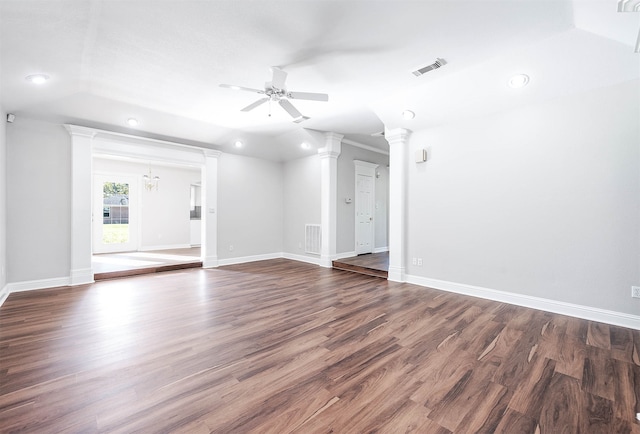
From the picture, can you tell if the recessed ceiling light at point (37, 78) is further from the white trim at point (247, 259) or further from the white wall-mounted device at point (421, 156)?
the white wall-mounted device at point (421, 156)

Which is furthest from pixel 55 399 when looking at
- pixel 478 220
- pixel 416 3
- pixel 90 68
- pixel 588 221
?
pixel 588 221

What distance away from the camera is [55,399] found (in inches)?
70.1

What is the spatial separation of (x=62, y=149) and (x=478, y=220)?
649 centimetres

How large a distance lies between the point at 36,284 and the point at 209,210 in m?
2.90

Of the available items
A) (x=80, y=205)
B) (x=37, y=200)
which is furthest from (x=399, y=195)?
(x=37, y=200)

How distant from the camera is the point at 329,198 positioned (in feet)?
20.6

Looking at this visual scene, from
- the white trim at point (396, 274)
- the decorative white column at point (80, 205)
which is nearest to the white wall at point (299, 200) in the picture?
the white trim at point (396, 274)

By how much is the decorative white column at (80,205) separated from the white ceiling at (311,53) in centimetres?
28

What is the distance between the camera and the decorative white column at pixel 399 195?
479 cm

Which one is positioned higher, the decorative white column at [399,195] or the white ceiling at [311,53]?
the white ceiling at [311,53]

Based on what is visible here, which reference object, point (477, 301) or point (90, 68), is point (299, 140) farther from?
point (477, 301)

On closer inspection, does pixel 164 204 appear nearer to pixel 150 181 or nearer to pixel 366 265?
pixel 150 181

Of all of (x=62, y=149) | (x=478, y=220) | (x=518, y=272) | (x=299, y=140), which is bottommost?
(x=518, y=272)

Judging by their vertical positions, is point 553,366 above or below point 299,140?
below
